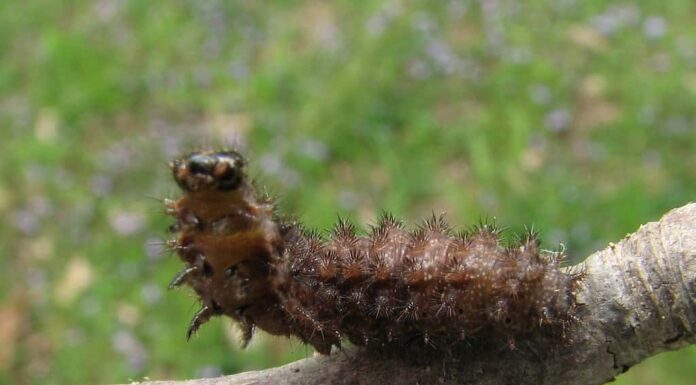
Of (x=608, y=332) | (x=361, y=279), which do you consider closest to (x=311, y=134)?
(x=361, y=279)

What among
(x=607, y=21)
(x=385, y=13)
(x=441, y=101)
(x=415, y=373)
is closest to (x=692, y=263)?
(x=415, y=373)

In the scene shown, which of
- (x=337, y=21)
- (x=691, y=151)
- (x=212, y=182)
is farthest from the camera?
(x=337, y=21)

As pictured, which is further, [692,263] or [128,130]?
[128,130]

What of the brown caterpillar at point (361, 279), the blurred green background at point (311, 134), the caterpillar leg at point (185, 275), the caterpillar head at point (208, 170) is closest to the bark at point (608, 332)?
the brown caterpillar at point (361, 279)

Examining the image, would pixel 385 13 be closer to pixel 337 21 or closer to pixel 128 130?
pixel 337 21

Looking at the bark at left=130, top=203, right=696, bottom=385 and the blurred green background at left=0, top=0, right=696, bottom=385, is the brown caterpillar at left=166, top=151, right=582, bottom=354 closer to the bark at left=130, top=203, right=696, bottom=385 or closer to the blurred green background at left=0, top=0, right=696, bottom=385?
the bark at left=130, top=203, right=696, bottom=385
